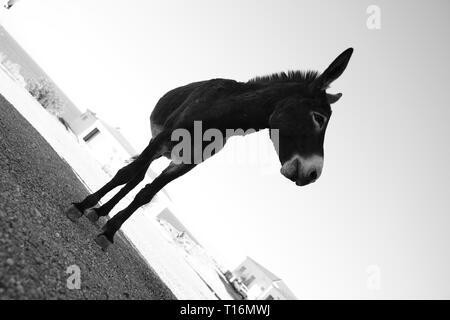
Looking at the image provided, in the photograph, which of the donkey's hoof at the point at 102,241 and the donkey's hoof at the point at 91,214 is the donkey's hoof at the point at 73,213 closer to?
the donkey's hoof at the point at 91,214

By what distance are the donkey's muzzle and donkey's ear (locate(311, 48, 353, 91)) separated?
4.07 feet

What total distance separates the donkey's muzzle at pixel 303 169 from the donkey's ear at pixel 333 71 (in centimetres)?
124

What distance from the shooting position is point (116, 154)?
52.0 metres

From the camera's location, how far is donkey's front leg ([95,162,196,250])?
4.34m

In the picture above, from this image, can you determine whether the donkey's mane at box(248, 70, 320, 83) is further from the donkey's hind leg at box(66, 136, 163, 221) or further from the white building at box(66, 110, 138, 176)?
the white building at box(66, 110, 138, 176)

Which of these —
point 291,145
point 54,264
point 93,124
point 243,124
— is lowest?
point 291,145

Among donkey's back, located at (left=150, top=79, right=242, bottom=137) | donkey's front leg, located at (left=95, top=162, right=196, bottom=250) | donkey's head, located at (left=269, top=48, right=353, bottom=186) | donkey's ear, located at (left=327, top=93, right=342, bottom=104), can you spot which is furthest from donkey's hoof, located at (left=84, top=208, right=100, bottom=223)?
donkey's ear, located at (left=327, top=93, right=342, bottom=104)

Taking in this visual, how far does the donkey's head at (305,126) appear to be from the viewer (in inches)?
173

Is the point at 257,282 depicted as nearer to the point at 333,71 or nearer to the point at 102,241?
the point at 102,241

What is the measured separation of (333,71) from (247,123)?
148 centimetres

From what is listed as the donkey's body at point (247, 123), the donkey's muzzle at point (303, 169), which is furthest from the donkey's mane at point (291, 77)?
the donkey's muzzle at point (303, 169)
